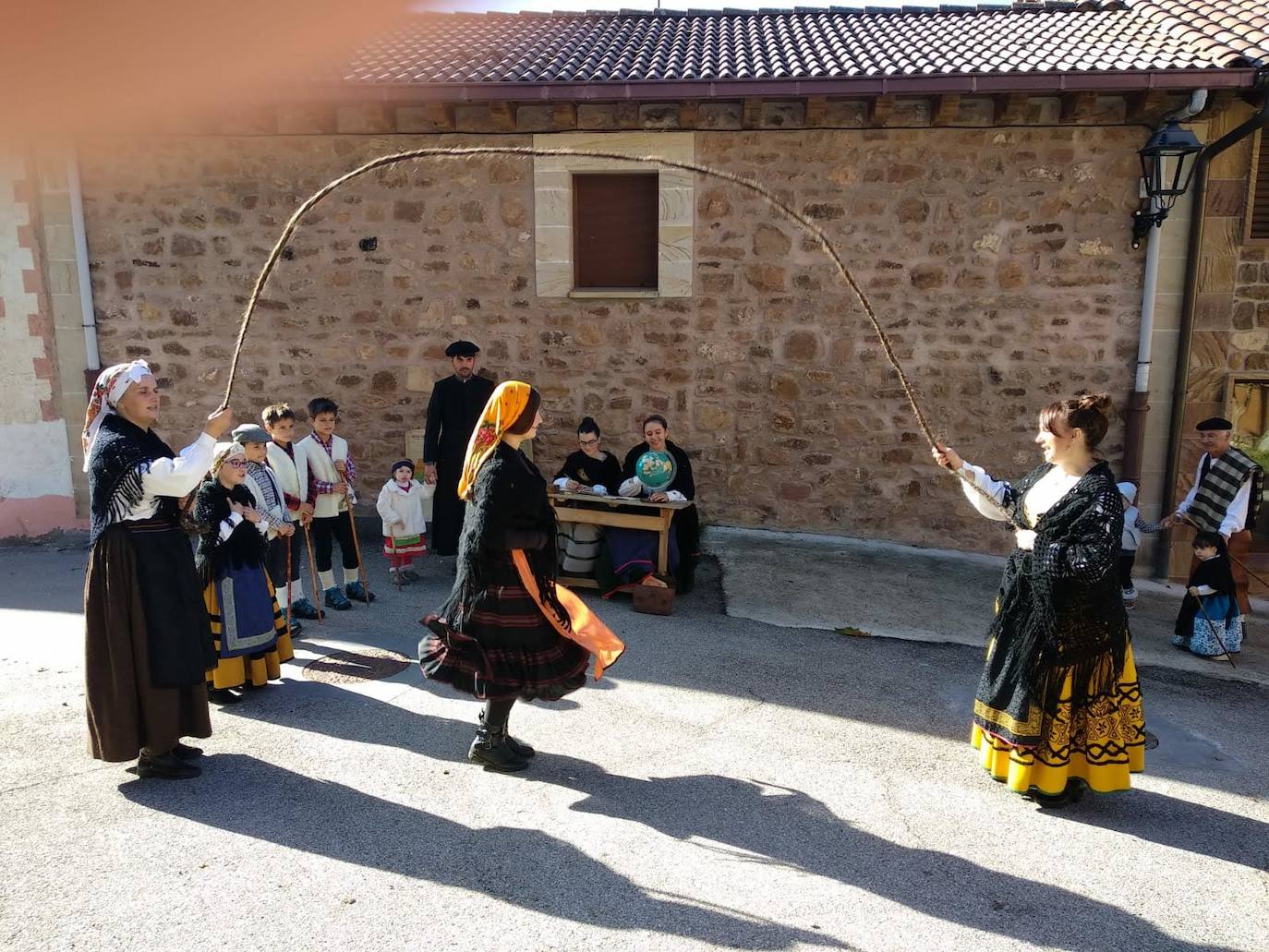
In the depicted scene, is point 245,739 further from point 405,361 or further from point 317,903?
point 405,361

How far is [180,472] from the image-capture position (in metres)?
Result: 3.70

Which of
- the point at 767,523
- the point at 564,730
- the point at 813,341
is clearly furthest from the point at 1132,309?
the point at 564,730

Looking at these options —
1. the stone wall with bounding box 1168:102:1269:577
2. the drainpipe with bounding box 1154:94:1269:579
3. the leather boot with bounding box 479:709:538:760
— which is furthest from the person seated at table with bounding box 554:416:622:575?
the stone wall with bounding box 1168:102:1269:577

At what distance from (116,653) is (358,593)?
9.14 ft

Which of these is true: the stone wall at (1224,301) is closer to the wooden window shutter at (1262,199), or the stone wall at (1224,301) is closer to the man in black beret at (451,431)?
the wooden window shutter at (1262,199)

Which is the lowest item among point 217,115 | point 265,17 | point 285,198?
point 265,17

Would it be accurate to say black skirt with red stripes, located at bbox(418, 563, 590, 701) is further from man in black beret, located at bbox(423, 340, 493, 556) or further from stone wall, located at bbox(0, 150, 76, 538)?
stone wall, located at bbox(0, 150, 76, 538)

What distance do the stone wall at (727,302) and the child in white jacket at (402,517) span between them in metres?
1.85

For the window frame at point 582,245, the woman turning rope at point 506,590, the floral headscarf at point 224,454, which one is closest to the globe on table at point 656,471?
the window frame at point 582,245

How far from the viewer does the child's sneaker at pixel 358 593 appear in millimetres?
6582

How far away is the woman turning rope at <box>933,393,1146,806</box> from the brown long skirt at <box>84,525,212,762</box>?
3660 millimetres

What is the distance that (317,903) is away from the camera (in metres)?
3.12

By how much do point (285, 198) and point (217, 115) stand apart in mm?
880

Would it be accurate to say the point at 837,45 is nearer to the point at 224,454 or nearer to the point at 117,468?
the point at 224,454
